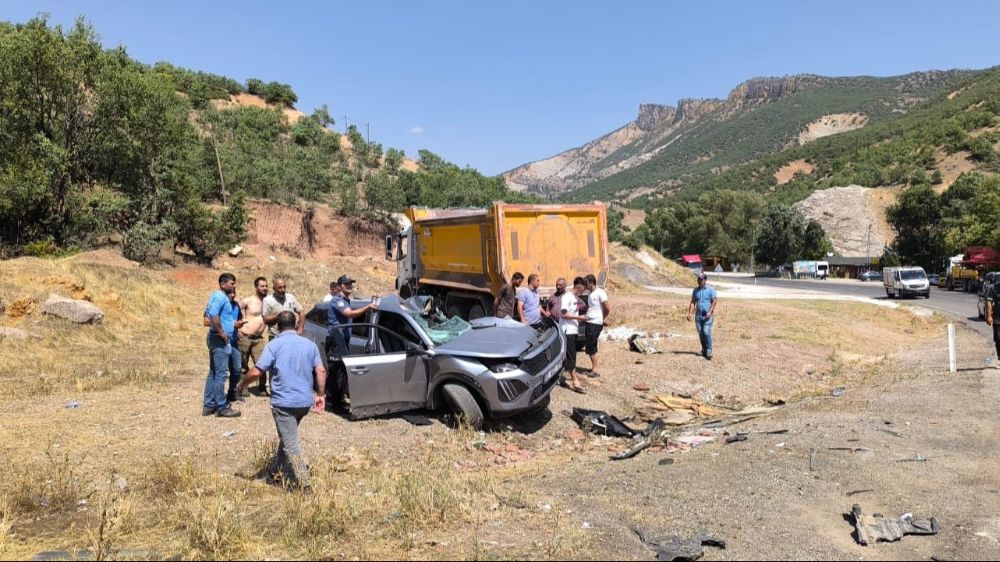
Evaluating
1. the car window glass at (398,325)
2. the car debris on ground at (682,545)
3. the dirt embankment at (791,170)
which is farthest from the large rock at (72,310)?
the dirt embankment at (791,170)

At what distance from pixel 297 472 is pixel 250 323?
370 cm

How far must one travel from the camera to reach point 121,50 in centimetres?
2842

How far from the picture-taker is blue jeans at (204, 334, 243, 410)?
790 centimetres

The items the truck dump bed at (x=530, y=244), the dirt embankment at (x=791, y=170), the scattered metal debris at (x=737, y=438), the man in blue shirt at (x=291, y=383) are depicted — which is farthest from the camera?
the dirt embankment at (x=791, y=170)

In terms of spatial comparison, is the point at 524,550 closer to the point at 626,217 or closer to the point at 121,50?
the point at 121,50

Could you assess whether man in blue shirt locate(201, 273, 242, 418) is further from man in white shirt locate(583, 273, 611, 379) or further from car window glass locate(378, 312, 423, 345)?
man in white shirt locate(583, 273, 611, 379)

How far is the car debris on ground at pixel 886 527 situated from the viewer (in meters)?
4.45

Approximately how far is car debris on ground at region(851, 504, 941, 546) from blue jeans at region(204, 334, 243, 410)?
22.5 feet

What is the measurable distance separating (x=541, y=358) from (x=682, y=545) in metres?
3.54

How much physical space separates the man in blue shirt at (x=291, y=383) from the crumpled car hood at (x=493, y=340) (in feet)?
7.32

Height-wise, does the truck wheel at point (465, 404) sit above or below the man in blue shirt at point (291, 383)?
below

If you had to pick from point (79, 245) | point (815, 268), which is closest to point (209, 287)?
point (79, 245)

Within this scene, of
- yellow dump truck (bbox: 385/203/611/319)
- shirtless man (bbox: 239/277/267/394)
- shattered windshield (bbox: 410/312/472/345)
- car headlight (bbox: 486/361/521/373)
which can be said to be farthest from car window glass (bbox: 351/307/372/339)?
yellow dump truck (bbox: 385/203/611/319)

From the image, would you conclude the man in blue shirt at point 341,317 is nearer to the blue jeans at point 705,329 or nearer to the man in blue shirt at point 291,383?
the man in blue shirt at point 291,383
